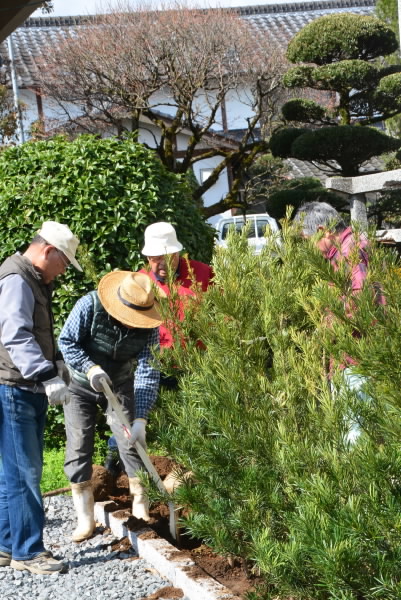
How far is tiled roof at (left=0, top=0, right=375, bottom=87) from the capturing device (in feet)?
91.0

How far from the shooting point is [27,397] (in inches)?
190

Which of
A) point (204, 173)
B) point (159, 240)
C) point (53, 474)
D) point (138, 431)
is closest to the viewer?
point (138, 431)

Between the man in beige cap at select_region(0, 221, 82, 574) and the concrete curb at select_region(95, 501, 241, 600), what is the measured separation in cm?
46

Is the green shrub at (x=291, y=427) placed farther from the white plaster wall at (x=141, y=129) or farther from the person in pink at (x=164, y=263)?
the white plaster wall at (x=141, y=129)

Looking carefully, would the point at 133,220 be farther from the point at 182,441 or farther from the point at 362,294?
the point at 362,294

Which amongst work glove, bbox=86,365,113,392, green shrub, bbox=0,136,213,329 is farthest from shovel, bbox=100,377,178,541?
green shrub, bbox=0,136,213,329

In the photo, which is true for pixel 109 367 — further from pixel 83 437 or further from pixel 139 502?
pixel 139 502

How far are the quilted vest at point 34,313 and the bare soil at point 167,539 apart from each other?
1155 mm

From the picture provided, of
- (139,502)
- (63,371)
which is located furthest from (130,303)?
(139,502)

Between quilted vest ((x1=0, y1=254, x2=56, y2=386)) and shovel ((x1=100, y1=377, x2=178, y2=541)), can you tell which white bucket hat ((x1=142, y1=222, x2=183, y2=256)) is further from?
shovel ((x1=100, y1=377, x2=178, y2=541))

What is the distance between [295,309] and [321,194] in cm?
1191

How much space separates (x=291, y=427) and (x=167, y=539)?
202cm

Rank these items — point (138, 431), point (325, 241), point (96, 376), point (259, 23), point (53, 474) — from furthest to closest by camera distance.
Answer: point (259, 23)
point (53, 474)
point (138, 431)
point (96, 376)
point (325, 241)

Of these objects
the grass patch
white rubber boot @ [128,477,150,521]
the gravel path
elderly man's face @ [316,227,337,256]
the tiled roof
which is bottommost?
the grass patch
